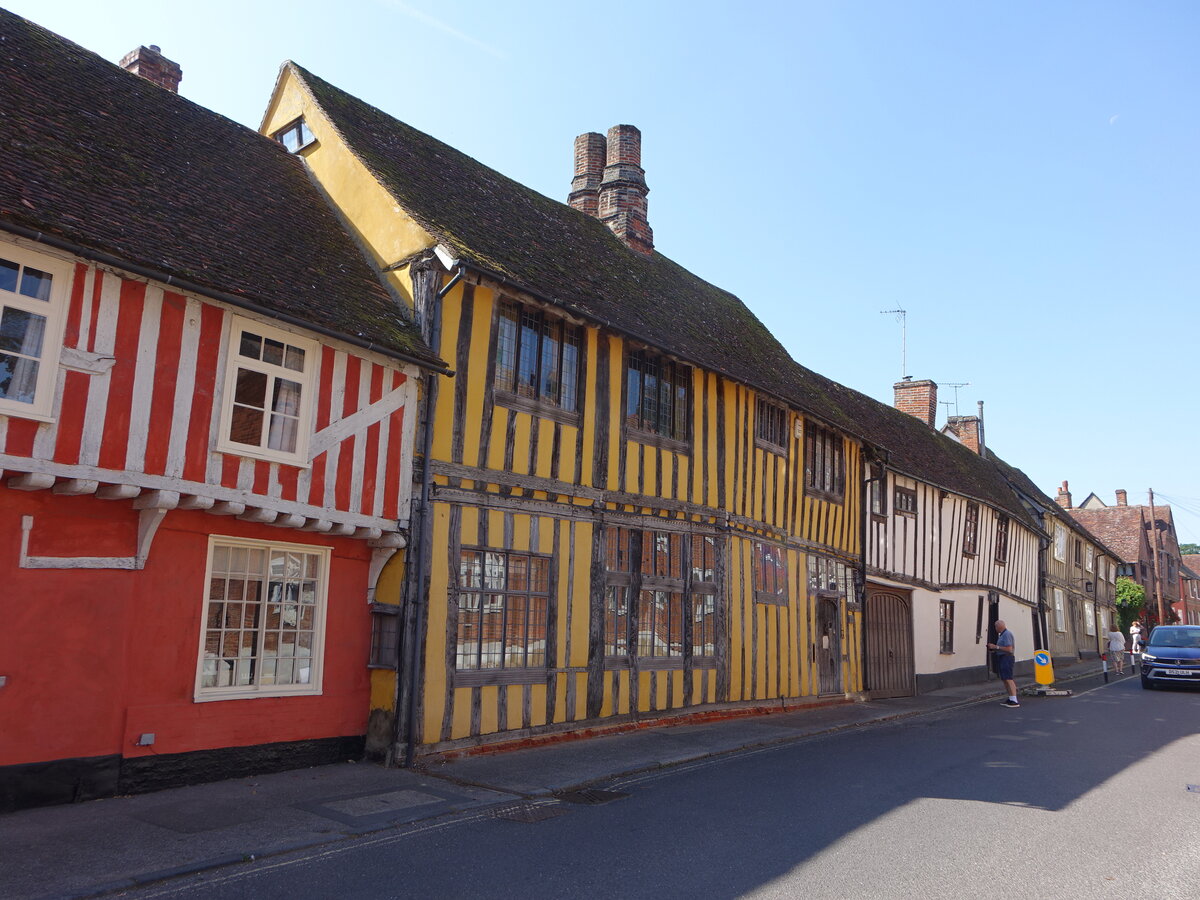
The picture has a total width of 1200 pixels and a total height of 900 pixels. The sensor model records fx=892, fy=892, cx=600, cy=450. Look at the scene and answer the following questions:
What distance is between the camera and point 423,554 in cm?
885

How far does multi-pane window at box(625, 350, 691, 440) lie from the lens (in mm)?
11891

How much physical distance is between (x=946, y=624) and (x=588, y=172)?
43.5 ft

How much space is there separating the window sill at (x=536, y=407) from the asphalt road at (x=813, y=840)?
13.7 ft

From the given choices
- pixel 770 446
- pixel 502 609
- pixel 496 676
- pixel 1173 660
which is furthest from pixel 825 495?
pixel 1173 660

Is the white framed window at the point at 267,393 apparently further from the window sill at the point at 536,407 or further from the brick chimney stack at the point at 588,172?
the brick chimney stack at the point at 588,172

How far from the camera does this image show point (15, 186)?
6.70 meters

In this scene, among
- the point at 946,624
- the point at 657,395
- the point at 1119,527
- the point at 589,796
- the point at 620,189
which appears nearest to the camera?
the point at 589,796

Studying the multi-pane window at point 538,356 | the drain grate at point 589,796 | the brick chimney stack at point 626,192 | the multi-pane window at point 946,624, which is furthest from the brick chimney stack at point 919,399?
the drain grate at point 589,796

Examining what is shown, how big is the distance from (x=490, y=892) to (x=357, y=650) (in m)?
4.27

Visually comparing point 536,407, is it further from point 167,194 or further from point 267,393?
point 167,194

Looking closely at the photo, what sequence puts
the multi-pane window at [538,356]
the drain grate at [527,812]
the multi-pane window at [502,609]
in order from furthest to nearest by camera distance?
1. the multi-pane window at [538,356]
2. the multi-pane window at [502,609]
3. the drain grate at [527,812]

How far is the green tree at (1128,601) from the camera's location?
4181cm

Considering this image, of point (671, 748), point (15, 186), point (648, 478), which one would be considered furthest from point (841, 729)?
point (15, 186)

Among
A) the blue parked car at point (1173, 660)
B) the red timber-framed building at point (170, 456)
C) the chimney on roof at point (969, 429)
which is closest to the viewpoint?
the red timber-framed building at point (170, 456)
